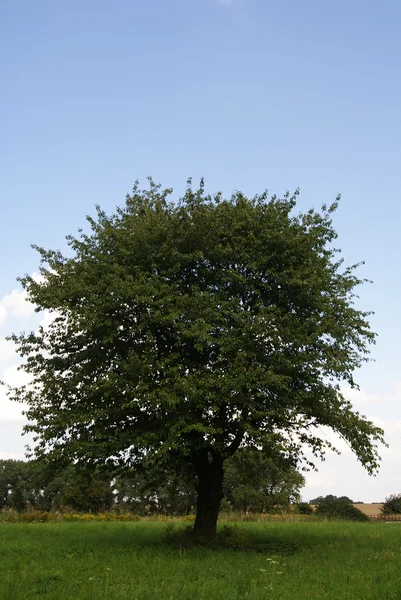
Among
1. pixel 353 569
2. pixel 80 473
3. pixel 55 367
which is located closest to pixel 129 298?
pixel 55 367

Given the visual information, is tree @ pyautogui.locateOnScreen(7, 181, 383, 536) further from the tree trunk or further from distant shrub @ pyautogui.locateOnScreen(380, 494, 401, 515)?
distant shrub @ pyautogui.locateOnScreen(380, 494, 401, 515)

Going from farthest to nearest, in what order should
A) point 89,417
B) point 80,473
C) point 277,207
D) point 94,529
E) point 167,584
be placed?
point 94,529
point 277,207
point 80,473
point 89,417
point 167,584

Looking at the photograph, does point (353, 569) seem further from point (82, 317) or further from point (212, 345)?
point (82, 317)

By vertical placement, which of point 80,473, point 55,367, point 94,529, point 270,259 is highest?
point 270,259

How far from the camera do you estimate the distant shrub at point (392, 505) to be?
74.5 meters

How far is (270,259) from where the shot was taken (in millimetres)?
23609

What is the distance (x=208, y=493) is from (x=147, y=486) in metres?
3.13

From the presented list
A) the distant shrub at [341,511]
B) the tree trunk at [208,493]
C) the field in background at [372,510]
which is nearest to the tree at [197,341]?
the tree trunk at [208,493]

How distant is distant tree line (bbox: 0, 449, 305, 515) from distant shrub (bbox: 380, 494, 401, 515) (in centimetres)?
1162

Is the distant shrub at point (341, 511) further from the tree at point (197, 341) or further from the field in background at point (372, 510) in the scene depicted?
the tree at point (197, 341)

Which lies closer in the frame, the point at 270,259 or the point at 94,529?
the point at 270,259

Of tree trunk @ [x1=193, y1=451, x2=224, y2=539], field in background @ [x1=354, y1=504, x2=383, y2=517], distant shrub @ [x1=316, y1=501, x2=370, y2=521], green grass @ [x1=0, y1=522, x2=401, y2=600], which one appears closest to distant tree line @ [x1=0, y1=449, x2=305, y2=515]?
tree trunk @ [x1=193, y1=451, x2=224, y2=539]

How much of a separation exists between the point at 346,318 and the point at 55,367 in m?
13.0

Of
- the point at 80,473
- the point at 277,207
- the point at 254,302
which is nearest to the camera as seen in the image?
the point at 80,473
